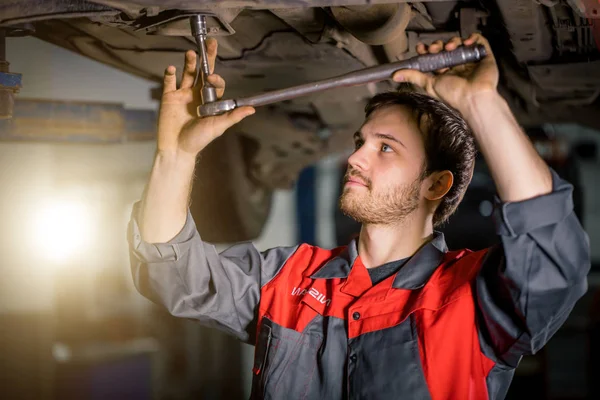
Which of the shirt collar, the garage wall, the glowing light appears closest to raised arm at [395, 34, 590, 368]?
the shirt collar

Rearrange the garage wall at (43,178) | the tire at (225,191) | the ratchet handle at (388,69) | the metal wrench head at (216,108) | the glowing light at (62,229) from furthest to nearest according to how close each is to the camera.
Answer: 1. the glowing light at (62,229)
2. the garage wall at (43,178)
3. the tire at (225,191)
4. the metal wrench head at (216,108)
5. the ratchet handle at (388,69)

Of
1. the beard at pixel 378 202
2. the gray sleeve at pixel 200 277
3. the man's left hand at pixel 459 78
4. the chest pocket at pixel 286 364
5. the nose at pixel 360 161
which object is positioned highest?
the man's left hand at pixel 459 78

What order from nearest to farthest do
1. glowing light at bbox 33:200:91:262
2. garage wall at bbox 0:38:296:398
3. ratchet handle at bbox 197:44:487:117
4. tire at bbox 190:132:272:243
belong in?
1. ratchet handle at bbox 197:44:487:117
2. tire at bbox 190:132:272:243
3. garage wall at bbox 0:38:296:398
4. glowing light at bbox 33:200:91:262

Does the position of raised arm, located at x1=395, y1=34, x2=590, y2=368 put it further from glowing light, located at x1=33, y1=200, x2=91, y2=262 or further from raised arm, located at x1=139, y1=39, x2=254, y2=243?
glowing light, located at x1=33, y1=200, x2=91, y2=262

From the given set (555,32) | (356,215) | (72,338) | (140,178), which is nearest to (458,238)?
(140,178)

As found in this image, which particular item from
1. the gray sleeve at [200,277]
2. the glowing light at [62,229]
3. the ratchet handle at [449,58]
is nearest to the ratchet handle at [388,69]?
the ratchet handle at [449,58]

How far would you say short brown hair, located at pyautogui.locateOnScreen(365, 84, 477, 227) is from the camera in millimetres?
1459

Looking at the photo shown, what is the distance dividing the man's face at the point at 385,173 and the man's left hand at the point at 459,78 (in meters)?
0.29

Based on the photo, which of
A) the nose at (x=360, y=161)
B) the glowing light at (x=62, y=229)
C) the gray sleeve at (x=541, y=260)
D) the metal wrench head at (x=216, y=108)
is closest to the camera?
the gray sleeve at (x=541, y=260)

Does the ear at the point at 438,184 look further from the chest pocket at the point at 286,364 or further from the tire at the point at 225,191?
the tire at the point at 225,191

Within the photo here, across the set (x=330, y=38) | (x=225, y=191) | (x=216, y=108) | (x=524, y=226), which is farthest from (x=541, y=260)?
(x=225, y=191)

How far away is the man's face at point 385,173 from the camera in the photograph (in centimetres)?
137

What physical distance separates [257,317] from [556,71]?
4.05 ft

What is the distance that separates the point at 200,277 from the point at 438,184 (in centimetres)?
62
